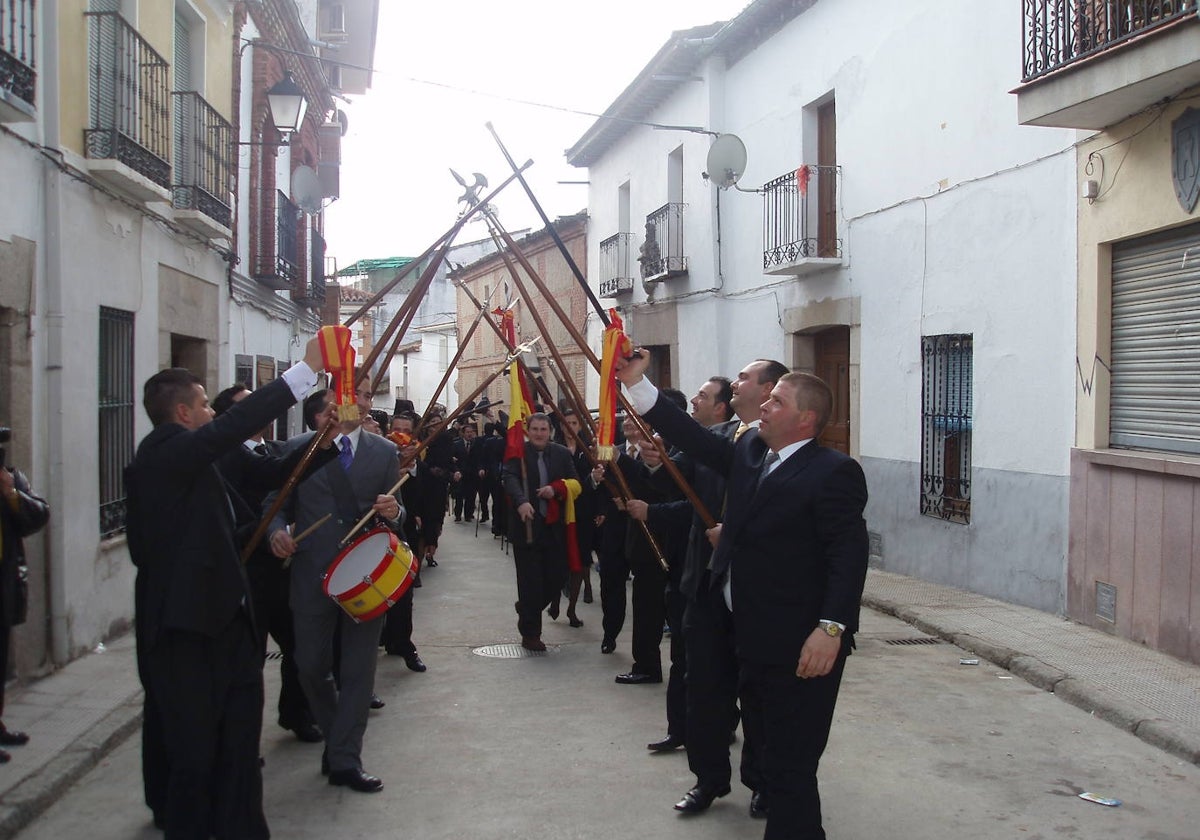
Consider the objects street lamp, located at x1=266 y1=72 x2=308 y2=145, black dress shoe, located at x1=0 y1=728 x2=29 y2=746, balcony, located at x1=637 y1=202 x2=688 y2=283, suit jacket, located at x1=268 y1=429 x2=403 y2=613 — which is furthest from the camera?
balcony, located at x1=637 y1=202 x2=688 y2=283

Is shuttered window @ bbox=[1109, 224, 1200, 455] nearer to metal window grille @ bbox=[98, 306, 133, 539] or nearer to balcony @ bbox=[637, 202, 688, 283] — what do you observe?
metal window grille @ bbox=[98, 306, 133, 539]

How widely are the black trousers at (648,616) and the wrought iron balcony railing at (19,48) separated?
457 centimetres

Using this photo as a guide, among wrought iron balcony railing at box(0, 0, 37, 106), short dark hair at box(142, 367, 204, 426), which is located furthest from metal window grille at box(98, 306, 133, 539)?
short dark hair at box(142, 367, 204, 426)

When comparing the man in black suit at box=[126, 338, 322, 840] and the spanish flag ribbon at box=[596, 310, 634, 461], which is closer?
the man in black suit at box=[126, 338, 322, 840]

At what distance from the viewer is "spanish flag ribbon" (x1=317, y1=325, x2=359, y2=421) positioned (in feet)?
13.4

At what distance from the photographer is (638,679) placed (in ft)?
22.4

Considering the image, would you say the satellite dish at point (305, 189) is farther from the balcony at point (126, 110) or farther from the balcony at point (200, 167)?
the balcony at point (126, 110)

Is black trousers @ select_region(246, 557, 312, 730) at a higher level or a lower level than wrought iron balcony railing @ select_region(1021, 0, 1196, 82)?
lower

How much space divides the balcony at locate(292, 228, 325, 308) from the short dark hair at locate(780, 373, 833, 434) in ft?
41.1

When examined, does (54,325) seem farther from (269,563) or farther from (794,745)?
(794,745)

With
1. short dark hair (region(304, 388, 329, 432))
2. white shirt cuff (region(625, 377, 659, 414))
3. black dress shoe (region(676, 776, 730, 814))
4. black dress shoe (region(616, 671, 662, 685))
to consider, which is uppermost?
white shirt cuff (region(625, 377, 659, 414))

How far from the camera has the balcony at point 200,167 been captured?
9.48 meters

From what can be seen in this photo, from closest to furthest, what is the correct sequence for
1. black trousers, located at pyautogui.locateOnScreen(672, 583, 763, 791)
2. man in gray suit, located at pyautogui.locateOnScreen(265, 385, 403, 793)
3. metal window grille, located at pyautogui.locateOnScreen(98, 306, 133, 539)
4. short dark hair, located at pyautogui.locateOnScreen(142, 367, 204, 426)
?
1. short dark hair, located at pyautogui.locateOnScreen(142, 367, 204, 426)
2. black trousers, located at pyautogui.locateOnScreen(672, 583, 763, 791)
3. man in gray suit, located at pyautogui.locateOnScreen(265, 385, 403, 793)
4. metal window grille, located at pyautogui.locateOnScreen(98, 306, 133, 539)

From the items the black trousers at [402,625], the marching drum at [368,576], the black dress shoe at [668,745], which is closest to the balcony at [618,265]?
the black trousers at [402,625]
